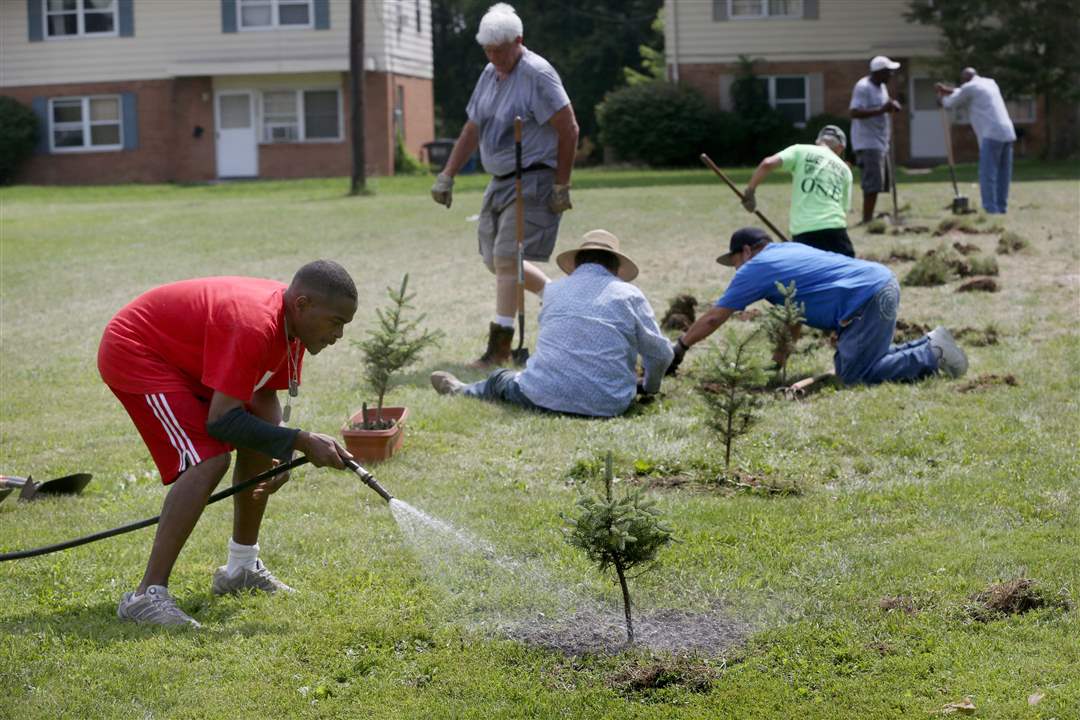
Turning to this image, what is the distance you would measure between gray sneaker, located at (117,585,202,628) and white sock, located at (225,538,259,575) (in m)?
0.33

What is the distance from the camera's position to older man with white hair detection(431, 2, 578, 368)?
9.74m

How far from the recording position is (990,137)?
1781 cm

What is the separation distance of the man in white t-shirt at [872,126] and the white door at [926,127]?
1887 centimetres

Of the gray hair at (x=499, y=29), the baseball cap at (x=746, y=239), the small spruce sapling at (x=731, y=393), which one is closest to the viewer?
the small spruce sapling at (x=731, y=393)

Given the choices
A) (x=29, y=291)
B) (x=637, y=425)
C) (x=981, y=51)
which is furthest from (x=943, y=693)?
(x=981, y=51)

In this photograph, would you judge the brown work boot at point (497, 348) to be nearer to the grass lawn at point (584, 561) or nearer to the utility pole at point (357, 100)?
the grass lawn at point (584, 561)

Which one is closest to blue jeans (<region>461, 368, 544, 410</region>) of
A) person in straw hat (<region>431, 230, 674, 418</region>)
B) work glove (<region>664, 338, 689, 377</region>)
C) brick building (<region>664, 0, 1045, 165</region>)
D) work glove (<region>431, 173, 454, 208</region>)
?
person in straw hat (<region>431, 230, 674, 418</region>)

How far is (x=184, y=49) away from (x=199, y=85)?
0.98m

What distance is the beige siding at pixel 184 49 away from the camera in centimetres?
3594

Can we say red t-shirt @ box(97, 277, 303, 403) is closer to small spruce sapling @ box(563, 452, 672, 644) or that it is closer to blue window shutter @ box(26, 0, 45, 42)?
small spruce sapling @ box(563, 452, 672, 644)

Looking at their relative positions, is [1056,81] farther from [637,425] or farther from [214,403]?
[214,403]

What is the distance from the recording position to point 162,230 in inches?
784

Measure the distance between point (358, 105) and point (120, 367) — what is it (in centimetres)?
2301

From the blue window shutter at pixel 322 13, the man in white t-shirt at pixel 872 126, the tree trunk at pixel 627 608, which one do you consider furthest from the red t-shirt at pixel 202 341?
the blue window shutter at pixel 322 13
